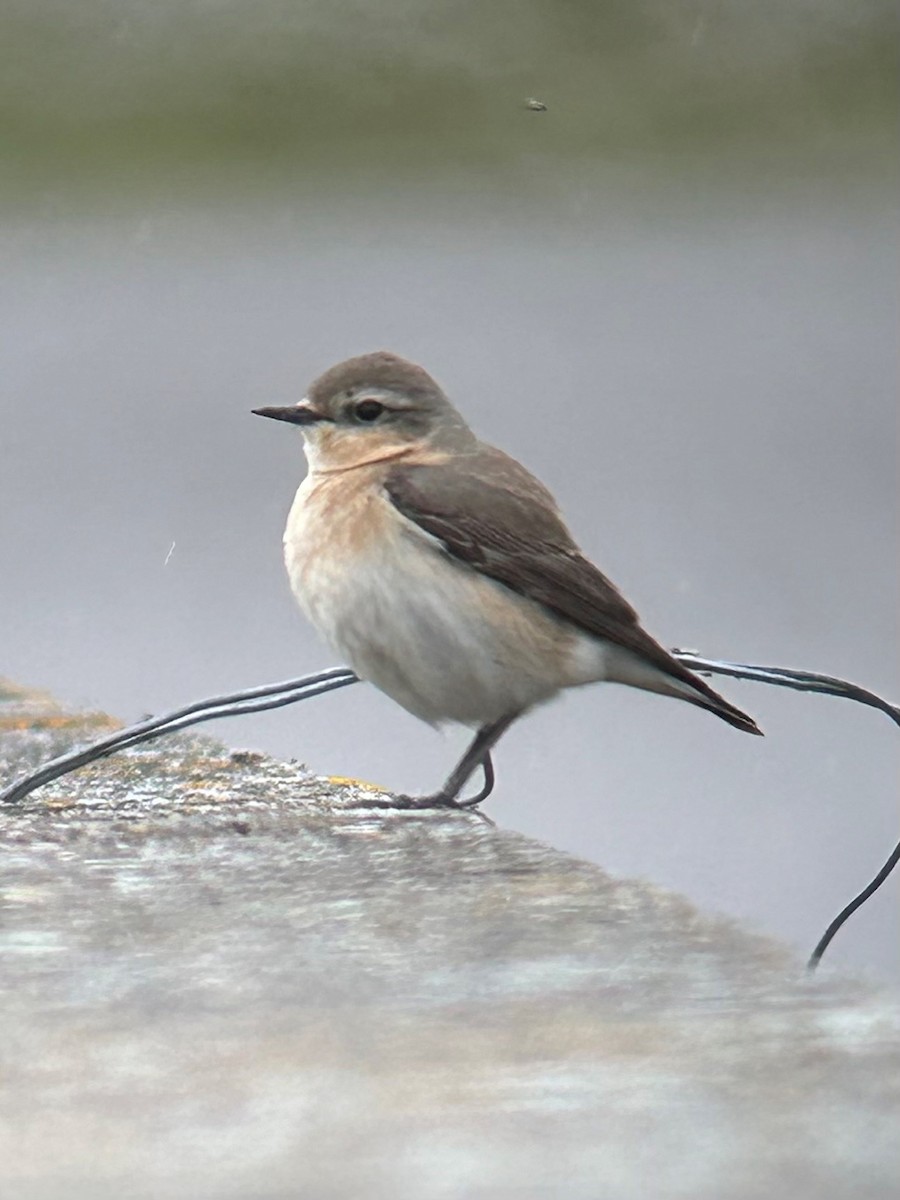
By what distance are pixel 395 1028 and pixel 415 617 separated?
2.11ft

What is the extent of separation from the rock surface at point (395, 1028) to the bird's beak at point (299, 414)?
0.52 meters

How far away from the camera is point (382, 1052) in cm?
187

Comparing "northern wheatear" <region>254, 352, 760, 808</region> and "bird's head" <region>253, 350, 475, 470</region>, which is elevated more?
"bird's head" <region>253, 350, 475, 470</region>

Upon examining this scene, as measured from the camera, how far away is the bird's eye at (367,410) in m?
2.49

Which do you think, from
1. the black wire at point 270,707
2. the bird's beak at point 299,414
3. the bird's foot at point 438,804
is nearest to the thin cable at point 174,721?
the black wire at point 270,707

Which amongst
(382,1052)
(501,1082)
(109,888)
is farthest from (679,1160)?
(109,888)

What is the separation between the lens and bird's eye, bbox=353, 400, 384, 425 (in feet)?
8.17

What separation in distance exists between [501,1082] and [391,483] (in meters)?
0.90

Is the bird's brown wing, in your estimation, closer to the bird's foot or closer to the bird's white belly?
the bird's white belly

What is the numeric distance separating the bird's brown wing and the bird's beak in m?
0.12

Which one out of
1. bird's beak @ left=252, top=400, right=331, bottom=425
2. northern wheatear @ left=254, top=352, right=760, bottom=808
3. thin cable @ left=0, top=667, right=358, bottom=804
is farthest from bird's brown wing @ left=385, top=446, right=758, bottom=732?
thin cable @ left=0, top=667, right=358, bottom=804

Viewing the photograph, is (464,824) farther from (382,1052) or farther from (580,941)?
(382,1052)

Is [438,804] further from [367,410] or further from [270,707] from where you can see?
[367,410]

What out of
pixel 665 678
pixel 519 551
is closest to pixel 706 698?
pixel 665 678
